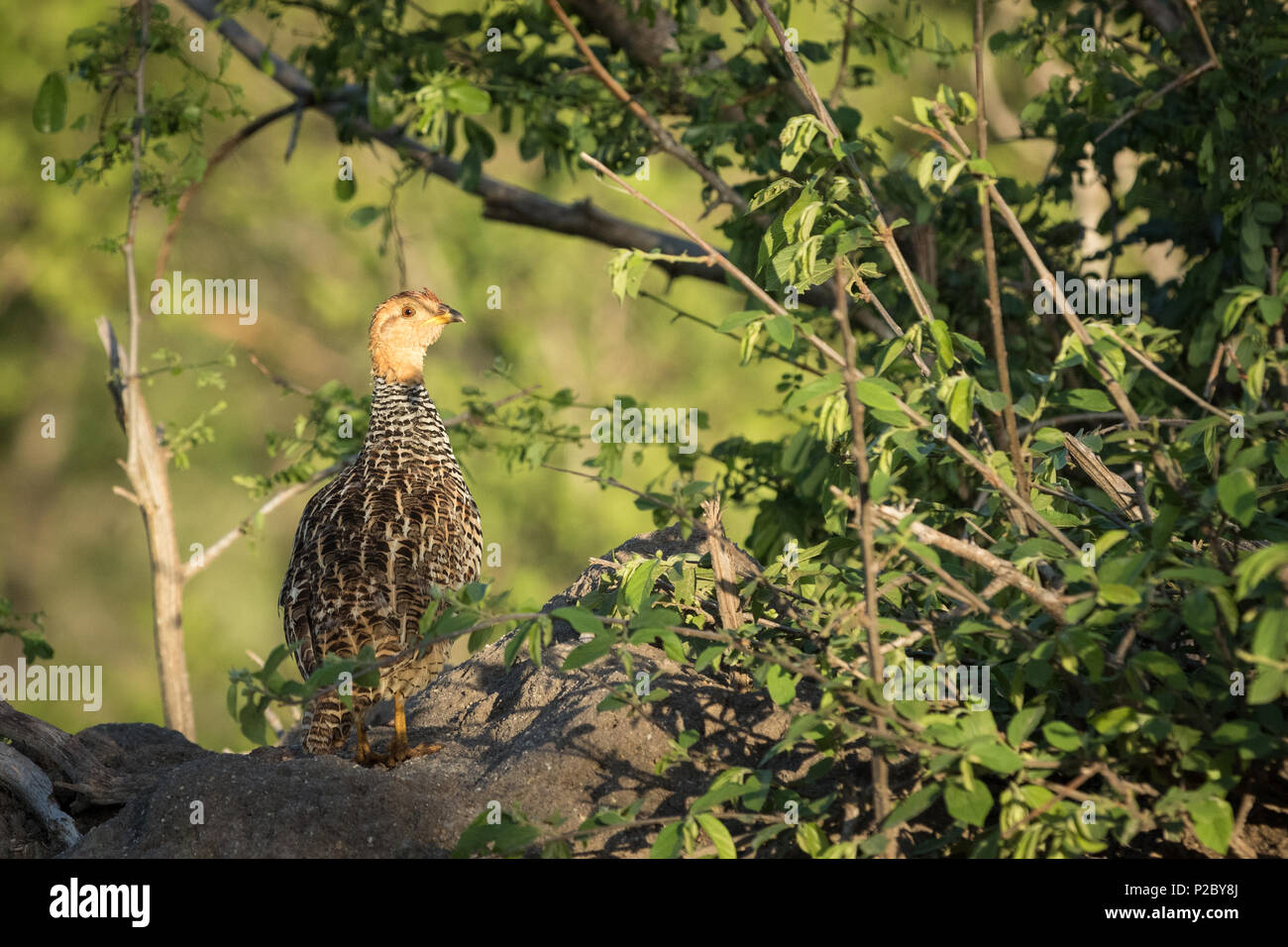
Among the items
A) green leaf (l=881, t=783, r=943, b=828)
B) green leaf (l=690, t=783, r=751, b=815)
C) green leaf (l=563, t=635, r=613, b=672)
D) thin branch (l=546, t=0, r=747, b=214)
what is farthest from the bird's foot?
thin branch (l=546, t=0, r=747, b=214)

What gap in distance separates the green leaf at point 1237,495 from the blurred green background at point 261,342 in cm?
1381

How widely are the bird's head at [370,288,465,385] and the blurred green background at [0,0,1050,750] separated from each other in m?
9.98

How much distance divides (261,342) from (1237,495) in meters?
19.7

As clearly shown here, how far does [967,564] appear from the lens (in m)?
4.22

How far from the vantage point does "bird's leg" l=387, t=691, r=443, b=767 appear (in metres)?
4.48

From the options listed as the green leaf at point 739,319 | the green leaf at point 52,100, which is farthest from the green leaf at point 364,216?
the green leaf at point 739,319

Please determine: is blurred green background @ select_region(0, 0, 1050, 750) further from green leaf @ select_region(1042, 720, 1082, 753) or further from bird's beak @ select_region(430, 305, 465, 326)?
green leaf @ select_region(1042, 720, 1082, 753)

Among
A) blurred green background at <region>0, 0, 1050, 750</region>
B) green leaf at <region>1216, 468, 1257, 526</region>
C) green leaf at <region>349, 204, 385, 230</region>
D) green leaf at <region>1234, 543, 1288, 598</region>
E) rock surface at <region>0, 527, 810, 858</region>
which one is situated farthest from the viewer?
blurred green background at <region>0, 0, 1050, 750</region>

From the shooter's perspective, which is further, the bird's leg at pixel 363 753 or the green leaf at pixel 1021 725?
the bird's leg at pixel 363 753

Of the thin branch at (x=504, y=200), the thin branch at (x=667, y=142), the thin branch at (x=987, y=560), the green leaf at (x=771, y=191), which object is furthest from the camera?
the thin branch at (x=504, y=200)

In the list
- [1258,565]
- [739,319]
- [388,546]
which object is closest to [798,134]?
[739,319]

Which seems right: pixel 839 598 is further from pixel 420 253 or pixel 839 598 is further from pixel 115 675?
pixel 115 675

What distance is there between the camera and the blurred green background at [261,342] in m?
18.0

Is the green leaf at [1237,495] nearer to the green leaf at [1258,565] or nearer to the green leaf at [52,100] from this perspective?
the green leaf at [1258,565]
